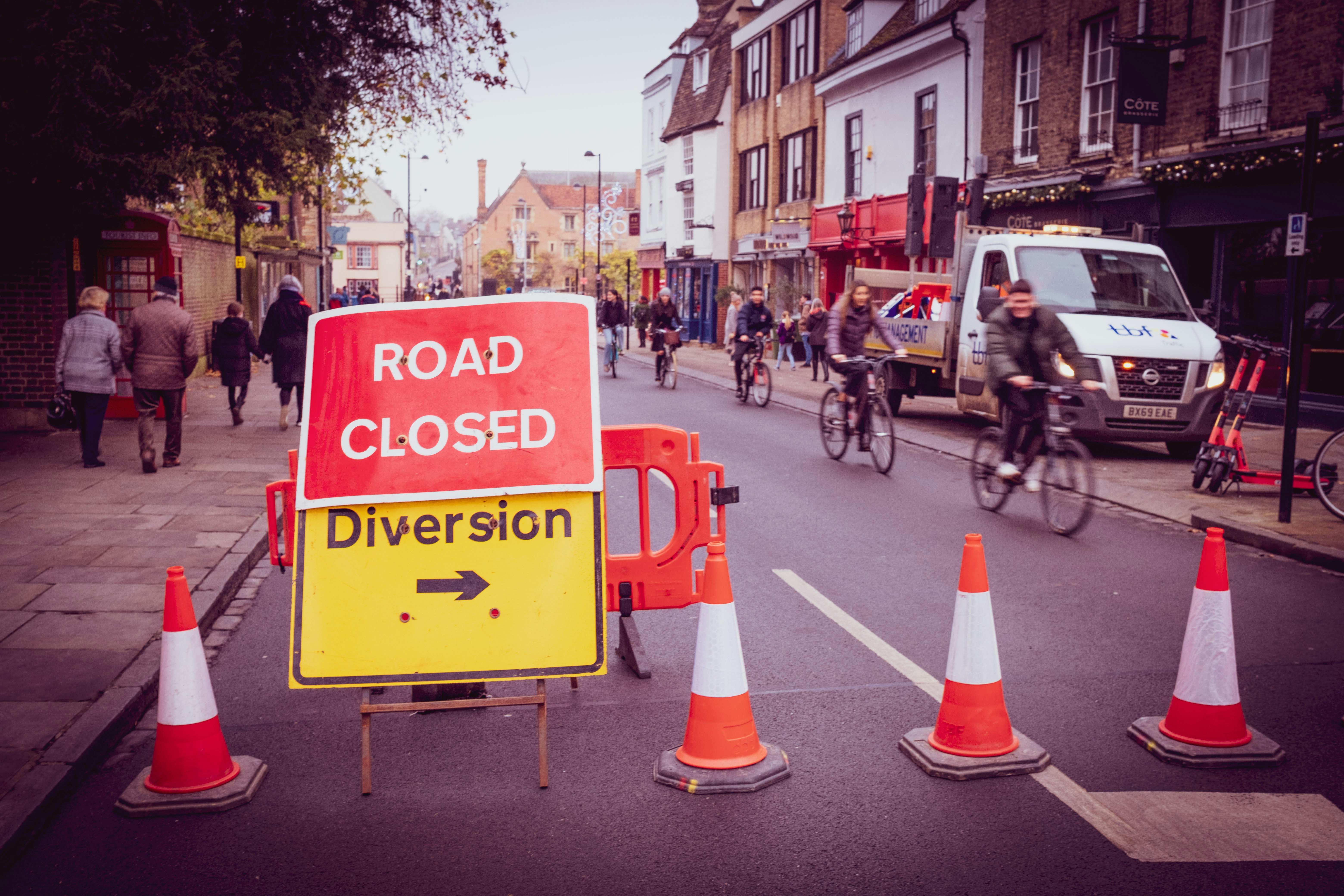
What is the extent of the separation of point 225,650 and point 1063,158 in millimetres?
18040

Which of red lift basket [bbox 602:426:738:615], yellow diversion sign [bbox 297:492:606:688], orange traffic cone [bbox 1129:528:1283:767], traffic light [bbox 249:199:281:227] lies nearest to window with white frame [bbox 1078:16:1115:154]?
traffic light [bbox 249:199:281:227]

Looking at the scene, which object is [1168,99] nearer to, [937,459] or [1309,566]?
[937,459]

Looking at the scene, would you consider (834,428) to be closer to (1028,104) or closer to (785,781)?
(785,781)

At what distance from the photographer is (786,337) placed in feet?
93.2

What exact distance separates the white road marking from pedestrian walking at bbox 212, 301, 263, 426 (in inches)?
500

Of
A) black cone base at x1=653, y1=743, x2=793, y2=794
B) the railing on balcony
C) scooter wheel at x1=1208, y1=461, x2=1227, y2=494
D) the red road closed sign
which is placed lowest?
black cone base at x1=653, y1=743, x2=793, y2=794

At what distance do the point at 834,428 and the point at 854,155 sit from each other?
19711mm

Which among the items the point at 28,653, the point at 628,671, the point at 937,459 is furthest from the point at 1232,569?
the point at 28,653

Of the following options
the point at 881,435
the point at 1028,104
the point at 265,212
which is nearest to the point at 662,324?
the point at 1028,104

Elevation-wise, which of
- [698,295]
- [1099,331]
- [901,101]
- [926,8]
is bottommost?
[1099,331]

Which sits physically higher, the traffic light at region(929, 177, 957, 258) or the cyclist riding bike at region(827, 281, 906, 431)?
the traffic light at region(929, 177, 957, 258)

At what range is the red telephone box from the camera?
15.9 metres

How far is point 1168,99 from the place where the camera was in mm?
18016

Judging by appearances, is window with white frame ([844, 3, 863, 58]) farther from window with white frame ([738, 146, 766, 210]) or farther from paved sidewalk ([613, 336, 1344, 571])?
paved sidewalk ([613, 336, 1344, 571])
